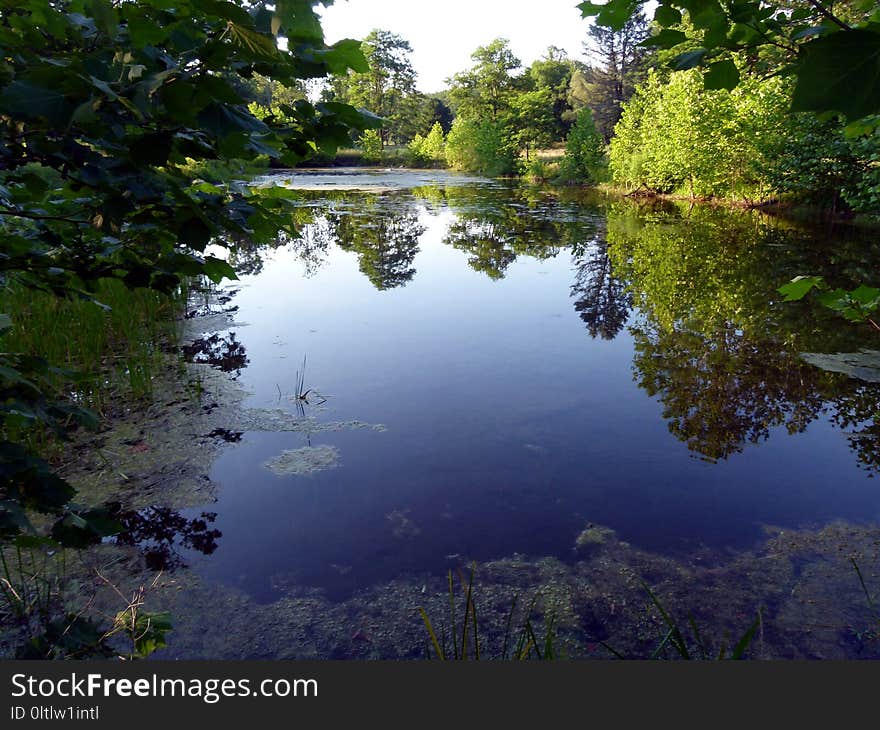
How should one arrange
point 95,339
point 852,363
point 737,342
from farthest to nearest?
point 737,342 < point 852,363 < point 95,339

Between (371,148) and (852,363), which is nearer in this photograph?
(852,363)

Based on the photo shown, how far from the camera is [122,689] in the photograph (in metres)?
1.56

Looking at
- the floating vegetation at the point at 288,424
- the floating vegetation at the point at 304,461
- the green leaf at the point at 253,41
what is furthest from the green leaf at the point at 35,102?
the floating vegetation at the point at 288,424

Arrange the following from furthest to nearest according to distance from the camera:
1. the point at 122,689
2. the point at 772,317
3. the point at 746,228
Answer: the point at 746,228 < the point at 772,317 < the point at 122,689

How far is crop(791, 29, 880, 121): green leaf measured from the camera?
0.86m

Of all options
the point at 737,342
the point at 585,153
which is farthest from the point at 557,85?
the point at 737,342

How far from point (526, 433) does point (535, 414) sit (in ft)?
1.38

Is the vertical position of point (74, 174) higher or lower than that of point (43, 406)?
higher

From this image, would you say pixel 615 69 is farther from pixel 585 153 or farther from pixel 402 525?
pixel 402 525

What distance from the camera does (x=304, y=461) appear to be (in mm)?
4426

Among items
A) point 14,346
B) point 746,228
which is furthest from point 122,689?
point 746,228

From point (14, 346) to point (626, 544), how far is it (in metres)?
4.96

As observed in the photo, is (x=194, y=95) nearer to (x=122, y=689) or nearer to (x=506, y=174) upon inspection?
(x=122, y=689)

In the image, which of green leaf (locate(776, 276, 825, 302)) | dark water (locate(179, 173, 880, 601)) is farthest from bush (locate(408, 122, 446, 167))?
green leaf (locate(776, 276, 825, 302))
